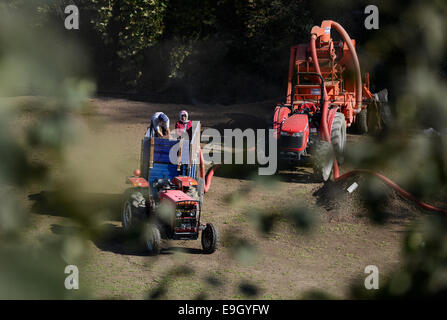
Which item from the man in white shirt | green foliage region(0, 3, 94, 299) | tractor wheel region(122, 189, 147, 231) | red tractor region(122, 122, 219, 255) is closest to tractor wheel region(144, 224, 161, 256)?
red tractor region(122, 122, 219, 255)

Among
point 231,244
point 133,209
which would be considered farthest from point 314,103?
point 231,244

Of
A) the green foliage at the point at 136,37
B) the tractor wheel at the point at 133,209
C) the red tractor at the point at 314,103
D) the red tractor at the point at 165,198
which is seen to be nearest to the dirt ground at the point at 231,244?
the red tractor at the point at 165,198

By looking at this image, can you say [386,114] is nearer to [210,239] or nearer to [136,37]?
[210,239]

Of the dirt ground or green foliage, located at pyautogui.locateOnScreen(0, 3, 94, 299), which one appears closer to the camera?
green foliage, located at pyautogui.locateOnScreen(0, 3, 94, 299)

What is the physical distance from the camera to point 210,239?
728 cm

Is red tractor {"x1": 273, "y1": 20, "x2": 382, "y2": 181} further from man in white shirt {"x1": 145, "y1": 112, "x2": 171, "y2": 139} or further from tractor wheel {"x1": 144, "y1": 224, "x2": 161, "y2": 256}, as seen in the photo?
tractor wheel {"x1": 144, "y1": 224, "x2": 161, "y2": 256}

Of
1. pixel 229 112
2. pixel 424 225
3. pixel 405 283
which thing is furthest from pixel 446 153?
pixel 229 112

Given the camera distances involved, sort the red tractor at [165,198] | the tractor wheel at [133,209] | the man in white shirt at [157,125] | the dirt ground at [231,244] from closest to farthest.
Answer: the dirt ground at [231,244]
the red tractor at [165,198]
the tractor wheel at [133,209]
the man in white shirt at [157,125]

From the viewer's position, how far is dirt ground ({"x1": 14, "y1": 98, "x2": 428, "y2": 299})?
93 centimetres

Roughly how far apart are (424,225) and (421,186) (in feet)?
0.52

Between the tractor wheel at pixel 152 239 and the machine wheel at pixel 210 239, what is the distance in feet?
2.15

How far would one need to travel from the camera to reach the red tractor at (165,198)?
7.30m

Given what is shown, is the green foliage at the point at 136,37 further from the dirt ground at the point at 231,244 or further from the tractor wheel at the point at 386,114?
the tractor wheel at the point at 386,114

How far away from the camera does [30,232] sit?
3.02 ft
